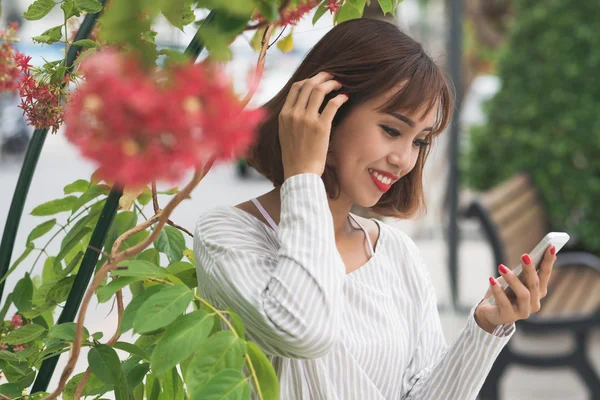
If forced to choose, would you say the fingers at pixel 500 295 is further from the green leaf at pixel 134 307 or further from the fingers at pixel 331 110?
the green leaf at pixel 134 307

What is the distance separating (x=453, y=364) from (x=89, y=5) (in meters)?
0.77

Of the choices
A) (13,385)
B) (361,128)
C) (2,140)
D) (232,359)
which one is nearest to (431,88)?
(361,128)

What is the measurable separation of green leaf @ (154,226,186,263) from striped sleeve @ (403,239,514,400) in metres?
0.43

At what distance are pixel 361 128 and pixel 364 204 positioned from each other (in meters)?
0.12

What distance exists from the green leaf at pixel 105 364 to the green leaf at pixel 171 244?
0.92 feet

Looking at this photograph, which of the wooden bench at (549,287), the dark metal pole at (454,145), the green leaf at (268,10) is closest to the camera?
the green leaf at (268,10)

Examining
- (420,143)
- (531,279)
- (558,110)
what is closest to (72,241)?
(420,143)

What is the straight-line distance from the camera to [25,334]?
1.21 meters

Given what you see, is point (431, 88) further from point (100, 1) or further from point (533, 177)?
point (533, 177)

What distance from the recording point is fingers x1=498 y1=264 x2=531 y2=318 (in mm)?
1251

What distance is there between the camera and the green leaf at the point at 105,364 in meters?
1.03

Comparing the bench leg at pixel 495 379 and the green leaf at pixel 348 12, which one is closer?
the green leaf at pixel 348 12

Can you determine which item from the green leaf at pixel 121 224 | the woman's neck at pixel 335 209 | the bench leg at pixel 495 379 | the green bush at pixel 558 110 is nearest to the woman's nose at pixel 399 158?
the woman's neck at pixel 335 209

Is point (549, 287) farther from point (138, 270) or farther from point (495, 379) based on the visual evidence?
point (138, 270)
